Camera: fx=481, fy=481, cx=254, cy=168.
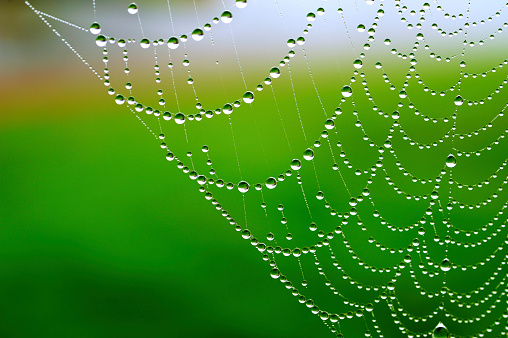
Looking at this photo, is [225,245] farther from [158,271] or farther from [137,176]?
[137,176]

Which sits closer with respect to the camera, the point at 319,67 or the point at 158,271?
the point at 158,271

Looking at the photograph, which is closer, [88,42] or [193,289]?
[193,289]

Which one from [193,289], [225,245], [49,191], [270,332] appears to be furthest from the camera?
[49,191]

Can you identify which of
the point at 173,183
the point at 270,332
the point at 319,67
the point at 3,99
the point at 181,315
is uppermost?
the point at 3,99

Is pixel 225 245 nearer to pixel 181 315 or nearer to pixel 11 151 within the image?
pixel 181 315

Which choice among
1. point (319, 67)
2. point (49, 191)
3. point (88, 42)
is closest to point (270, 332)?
point (49, 191)

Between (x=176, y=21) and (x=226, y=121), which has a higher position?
(x=176, y=21)

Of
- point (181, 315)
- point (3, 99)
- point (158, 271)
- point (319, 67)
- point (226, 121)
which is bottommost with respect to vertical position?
point (181, 315)

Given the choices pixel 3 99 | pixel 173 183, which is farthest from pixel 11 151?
pixel 173 183

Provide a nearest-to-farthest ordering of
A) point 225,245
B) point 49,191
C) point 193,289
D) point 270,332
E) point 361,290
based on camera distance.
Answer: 1. point 270,332
2. point 361,290
3. point 193,289
4. point 225,245
5. point 49,191
